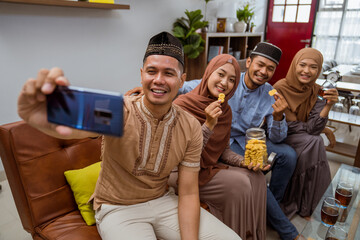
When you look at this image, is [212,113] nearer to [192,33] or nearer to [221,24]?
[192,33]

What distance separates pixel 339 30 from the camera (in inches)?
216

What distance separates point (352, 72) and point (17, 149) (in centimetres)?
453

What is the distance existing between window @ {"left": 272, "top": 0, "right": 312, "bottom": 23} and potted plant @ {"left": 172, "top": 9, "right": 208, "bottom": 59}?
124 inches

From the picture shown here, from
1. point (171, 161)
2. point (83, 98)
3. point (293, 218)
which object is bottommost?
point (293, 218)

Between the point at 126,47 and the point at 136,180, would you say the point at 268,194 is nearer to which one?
the point at 136,180

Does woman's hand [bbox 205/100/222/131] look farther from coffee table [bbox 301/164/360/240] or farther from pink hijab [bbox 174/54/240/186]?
coffee table [bbox 301/164/360/240]

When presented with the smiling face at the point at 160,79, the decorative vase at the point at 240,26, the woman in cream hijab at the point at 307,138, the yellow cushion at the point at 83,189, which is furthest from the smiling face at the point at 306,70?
the decorative vase at the point at 240,26

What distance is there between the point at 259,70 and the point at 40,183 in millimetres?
1567

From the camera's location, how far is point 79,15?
2551mm

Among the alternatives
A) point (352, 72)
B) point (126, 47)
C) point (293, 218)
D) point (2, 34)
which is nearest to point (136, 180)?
point (293, 218)

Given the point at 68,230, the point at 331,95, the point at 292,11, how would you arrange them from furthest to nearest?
1. the point at 292,11
2. the point at 331,95
3. the point at 68,230

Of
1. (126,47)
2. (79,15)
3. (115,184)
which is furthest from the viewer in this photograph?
(126,47)

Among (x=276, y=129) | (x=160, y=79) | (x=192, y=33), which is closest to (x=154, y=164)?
(x=160, y=79)

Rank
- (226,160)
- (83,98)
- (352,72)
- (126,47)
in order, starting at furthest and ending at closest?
1. (352,72)
2. (126,47)
3. (226,160)
4. (83,98)
